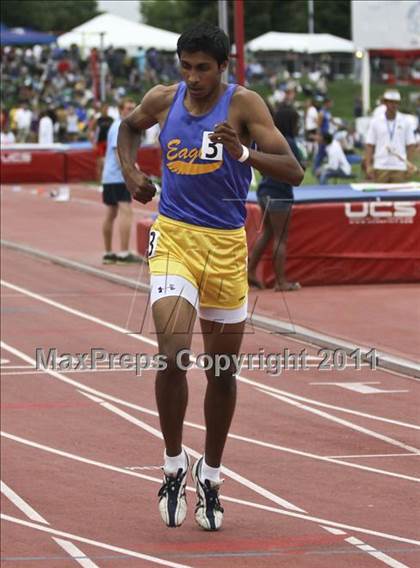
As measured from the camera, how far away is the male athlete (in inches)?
228

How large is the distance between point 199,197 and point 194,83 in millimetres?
437

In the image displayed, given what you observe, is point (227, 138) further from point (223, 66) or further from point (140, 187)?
point (140, 187)

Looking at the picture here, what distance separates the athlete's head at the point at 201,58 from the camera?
5.75 meters

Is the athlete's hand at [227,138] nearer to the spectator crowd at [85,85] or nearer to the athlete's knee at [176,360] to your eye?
the athlete's knee at [176,360]

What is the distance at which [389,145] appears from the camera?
16.0 meters

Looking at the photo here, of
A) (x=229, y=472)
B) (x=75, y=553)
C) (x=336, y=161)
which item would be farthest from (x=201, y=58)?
(x=336, y=161)

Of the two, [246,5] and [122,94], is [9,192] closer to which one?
[122,94]

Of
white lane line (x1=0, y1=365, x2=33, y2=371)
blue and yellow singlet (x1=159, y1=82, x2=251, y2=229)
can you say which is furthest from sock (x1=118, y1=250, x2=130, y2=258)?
blue and yellow singlet (x1=159, y1=82, x2=251, y2=229)

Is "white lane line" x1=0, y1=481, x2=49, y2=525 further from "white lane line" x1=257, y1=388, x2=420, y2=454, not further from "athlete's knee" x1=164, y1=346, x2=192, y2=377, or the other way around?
"athlete's knee" x1=164, y1=346, x2=192, y2=377

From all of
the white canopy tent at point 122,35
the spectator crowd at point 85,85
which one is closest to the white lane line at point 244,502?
the spectator crowd at point 85,85

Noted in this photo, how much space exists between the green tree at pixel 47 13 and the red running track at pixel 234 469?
208ft


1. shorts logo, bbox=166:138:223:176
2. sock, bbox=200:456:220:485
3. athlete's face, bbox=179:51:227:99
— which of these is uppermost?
athlete's face, bbox=179:51:227:99

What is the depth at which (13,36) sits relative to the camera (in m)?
47.5

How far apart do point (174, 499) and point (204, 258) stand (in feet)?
3.30
